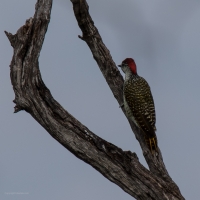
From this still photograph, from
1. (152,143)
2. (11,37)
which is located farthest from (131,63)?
(11,37)

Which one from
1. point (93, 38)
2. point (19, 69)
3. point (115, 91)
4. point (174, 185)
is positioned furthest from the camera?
point (115, 91)

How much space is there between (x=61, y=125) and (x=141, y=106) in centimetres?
289

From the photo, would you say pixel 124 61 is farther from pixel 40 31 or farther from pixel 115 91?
pixel 40 31

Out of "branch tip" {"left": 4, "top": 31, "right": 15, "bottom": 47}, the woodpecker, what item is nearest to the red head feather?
the woodpecker

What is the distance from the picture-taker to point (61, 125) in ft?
26.6

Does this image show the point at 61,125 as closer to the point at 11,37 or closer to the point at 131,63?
the point at 11,37

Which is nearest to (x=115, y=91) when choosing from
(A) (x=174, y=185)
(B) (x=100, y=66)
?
(B) (x=100, y=66)

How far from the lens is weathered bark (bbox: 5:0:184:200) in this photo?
7969 mm

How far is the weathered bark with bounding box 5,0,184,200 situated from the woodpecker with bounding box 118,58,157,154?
5.16 ft

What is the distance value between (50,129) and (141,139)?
241 centimetres

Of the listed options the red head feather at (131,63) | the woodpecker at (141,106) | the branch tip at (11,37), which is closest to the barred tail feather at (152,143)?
the woodpecker at (141,106)

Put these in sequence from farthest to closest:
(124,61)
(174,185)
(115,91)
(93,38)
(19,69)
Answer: (124,61) < (115,91) < (93,38) < (174,185) < (19,69)

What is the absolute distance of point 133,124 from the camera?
34.6ft

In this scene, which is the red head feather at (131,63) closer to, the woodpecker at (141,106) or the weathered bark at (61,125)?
the woodpecker at (141,106)
